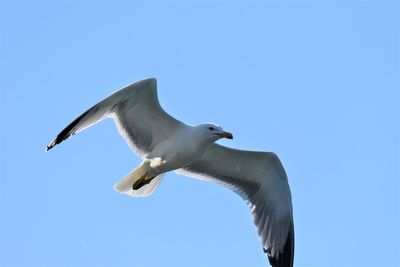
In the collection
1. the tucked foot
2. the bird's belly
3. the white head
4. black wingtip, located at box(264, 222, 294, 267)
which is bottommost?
black wingtip, located at box(264, 222, 294, 267)

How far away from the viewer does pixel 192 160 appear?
8.13m

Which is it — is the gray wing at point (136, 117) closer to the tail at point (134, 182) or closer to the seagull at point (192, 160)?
the seagull at point (192, 160)

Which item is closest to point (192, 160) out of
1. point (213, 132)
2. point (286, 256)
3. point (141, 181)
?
point (213, 132)

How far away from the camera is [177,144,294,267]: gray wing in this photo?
8.84m

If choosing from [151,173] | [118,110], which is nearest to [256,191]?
Result: [151,173]

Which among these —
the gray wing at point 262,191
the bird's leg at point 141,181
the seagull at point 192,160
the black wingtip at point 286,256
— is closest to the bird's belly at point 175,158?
the seagull at point 192,160

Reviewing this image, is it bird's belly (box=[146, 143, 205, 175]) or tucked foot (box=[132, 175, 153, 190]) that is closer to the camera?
bird's belly (box=[146, 143, 205, 175])

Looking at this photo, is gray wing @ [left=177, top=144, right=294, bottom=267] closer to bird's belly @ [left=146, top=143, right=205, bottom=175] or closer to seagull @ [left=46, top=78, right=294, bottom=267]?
seagull @ [left=46, top=78, right=294, bottom=267]

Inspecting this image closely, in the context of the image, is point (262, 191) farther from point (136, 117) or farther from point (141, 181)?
point (136, 117)

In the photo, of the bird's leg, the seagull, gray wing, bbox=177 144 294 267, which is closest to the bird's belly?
the seagull

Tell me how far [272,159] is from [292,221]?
864 mm

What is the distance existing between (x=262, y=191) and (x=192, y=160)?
1241 millimetres

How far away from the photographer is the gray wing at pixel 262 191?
29.0 feet

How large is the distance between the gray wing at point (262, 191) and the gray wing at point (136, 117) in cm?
72
